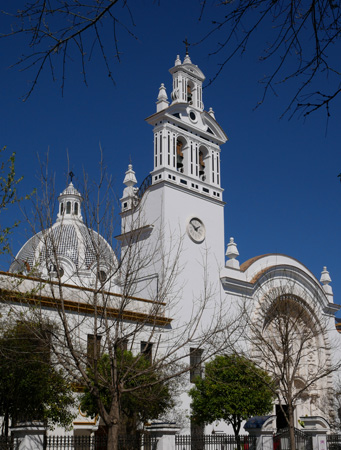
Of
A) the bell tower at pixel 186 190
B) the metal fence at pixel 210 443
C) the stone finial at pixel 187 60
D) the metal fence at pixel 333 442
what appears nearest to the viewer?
the metal fence at pixel 210 443

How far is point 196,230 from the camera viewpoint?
93.2ft

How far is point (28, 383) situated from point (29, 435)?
9.18 feet

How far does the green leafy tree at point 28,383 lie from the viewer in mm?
15430

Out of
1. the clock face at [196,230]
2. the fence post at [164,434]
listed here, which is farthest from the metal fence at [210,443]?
the clock face at [196,230]

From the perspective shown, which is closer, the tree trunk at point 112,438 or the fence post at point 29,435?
the tree trunk at point 112,438

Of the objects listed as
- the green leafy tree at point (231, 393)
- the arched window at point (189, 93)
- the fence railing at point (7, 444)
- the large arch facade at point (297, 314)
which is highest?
the arched window at point (189, 93)

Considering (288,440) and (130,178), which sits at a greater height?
(130,178)

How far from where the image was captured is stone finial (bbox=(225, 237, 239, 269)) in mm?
30703

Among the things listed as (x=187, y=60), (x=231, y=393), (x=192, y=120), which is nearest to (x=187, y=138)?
(x=192, y=120)

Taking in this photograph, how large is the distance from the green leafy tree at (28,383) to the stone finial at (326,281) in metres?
24.4

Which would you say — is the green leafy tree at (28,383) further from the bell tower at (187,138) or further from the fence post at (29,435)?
the bell tower at (187,138)

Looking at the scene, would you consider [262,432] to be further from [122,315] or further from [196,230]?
[196,230]

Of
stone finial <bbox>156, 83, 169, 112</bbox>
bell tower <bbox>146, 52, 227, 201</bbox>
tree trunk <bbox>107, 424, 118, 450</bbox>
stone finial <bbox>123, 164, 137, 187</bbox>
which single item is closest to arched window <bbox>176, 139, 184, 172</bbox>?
bell tower <bbox>146, 52, 227, 201</bbox>

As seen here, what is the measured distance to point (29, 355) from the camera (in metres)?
16.1
